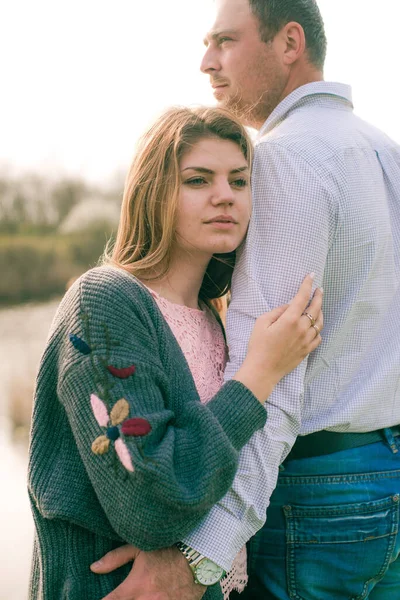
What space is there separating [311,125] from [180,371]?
71 cm

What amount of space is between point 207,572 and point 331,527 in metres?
0.39

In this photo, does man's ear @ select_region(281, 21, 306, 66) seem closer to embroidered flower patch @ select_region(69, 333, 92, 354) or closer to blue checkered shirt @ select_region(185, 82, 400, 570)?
blue checkered shirt @ select_region(185, 82, 400, 570)

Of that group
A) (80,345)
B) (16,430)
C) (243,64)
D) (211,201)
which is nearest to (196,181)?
(211,201)

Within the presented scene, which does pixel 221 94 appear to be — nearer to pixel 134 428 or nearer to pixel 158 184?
pixel 158 184

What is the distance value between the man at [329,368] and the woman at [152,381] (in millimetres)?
73

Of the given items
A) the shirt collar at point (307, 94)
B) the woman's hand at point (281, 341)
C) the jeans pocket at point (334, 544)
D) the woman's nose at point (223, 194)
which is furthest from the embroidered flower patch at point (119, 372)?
the shirt collar at point (307, 94)

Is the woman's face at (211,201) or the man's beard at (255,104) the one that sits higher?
the man's beard at (255,104)

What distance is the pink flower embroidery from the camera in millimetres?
1274

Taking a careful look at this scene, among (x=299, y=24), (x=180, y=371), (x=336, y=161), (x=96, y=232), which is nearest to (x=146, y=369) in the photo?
(x=180, y=371)

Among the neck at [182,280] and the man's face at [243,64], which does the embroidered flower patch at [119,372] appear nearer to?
the neck at [182,280]

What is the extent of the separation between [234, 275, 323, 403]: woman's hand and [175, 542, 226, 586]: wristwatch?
345 mm

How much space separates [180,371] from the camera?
1468 millimetres

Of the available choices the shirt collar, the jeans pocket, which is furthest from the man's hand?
the shirt collar

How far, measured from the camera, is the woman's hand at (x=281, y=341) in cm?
147
